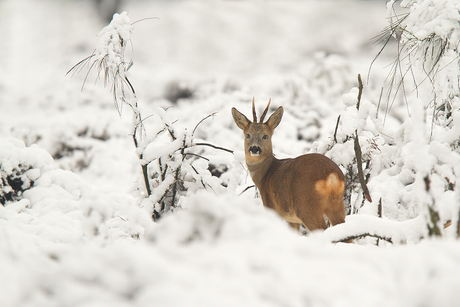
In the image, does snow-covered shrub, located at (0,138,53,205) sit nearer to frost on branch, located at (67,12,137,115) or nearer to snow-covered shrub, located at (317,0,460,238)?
frost on branch, located at (67,12,137,115)

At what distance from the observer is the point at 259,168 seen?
13.2ft

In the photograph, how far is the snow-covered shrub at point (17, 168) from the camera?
3854mm

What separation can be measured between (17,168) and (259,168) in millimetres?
2663

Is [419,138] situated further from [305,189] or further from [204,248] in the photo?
[305,189]

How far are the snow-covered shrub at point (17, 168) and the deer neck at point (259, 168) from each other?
7.77 feet

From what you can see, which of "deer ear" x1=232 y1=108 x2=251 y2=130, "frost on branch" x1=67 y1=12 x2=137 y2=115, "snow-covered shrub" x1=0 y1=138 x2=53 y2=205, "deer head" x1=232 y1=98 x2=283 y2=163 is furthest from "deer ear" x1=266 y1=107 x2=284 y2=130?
"snow-covered shrub" x1=0 y1=138 x2=53 y2=205

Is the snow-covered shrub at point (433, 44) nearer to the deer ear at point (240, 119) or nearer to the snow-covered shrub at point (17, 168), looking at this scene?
the deer ear at point (240, 119)

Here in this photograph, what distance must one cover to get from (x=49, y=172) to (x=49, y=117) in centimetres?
928

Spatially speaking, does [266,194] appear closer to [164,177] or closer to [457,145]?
[164,177]

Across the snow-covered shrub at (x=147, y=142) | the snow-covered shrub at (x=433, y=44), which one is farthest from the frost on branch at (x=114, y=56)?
the snow-covered shrub at (x=433, y=44)

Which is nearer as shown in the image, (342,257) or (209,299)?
(209,299)

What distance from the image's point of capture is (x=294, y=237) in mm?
1001

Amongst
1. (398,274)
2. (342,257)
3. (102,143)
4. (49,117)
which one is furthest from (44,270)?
(49,117)

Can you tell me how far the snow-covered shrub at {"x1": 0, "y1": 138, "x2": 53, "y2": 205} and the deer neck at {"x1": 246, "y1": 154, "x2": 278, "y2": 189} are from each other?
237 centimetres
